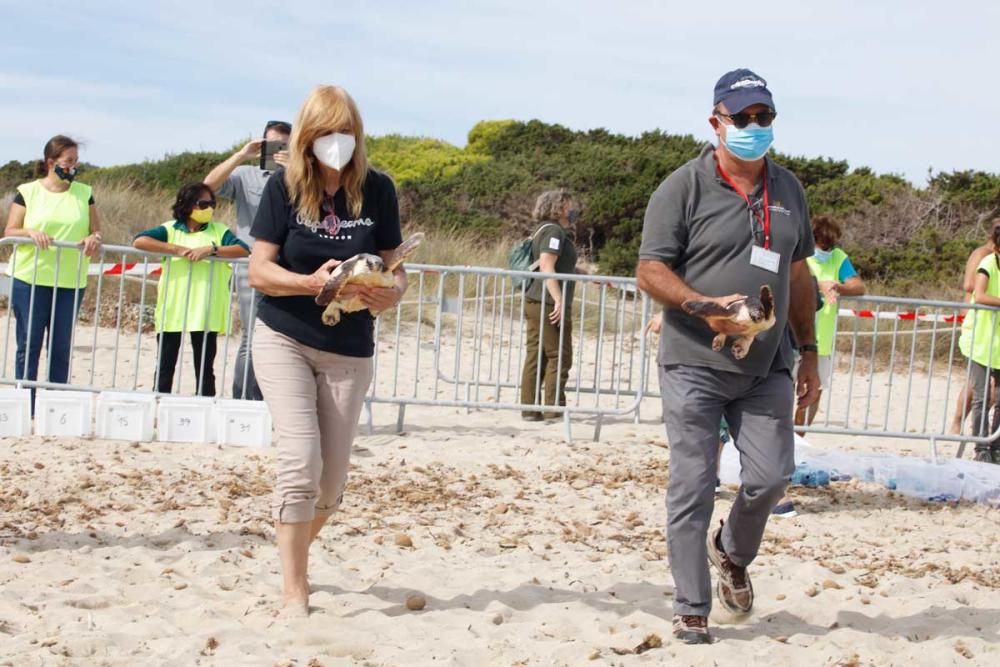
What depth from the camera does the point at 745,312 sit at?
13.9ft

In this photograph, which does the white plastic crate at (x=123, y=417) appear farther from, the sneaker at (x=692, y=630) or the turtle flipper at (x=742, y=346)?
the turtle flipper at (x=742, y=346)

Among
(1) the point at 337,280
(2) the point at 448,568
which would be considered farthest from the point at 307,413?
(2) the point at 448,568

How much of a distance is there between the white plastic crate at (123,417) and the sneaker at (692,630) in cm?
449

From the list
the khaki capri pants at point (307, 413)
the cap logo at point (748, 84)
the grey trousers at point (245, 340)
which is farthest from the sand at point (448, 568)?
the cap logo at point (748, 84)

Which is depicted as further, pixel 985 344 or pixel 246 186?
pixel 985 344

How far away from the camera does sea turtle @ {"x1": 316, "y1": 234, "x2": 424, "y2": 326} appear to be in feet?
14.1

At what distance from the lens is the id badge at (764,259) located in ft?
14.6

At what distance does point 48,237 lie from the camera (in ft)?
27.1

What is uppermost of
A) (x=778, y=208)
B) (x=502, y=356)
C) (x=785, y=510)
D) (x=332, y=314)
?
(x=778, y=208)

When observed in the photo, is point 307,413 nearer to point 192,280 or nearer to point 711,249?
point 711,249

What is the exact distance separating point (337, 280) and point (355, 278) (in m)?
0.06

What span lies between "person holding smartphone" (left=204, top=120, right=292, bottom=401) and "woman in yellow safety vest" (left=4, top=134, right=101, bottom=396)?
0.89 metres

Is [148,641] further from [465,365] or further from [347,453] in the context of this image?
[465,365]

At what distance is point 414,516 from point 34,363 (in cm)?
326
